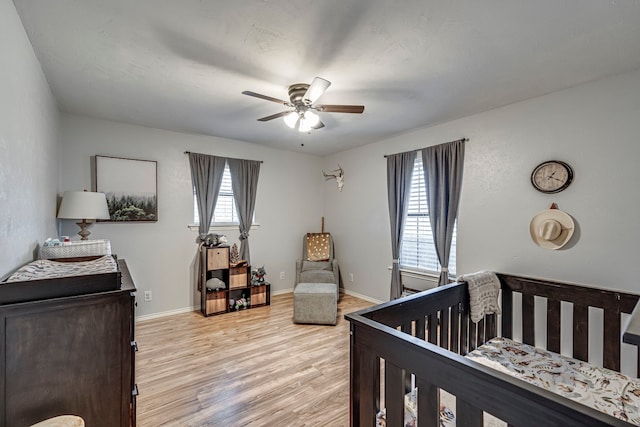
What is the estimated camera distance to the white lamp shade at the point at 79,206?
270 centimetres

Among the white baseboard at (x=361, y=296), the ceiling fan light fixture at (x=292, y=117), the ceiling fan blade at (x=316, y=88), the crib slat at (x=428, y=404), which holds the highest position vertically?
the ceiling fan blade at (x=316, y=88)

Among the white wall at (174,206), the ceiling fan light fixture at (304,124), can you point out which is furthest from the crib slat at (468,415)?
the white wall at (174,206)

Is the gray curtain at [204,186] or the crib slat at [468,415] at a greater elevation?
the gray curtain at [204,186]

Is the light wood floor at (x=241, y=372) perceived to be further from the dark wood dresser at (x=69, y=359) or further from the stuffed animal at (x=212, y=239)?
the stuffed animal at (x=212, y=239)

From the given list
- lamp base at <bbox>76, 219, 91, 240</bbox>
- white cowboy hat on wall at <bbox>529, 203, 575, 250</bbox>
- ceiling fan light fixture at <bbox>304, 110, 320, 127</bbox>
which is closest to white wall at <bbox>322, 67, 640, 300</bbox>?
white cowboy hat on wall at <bbox>529, 203, 575, 250</bbox>

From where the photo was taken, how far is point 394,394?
1139 mm

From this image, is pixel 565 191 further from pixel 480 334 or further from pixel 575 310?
pixel 480 334

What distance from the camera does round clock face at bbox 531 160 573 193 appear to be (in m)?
2.51

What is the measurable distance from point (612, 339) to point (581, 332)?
15 centimetres

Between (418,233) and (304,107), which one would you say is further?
(418,233)

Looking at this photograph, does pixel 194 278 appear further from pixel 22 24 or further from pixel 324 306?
pixel 22 24

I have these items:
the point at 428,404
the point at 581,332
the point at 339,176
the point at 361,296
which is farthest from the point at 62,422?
the point at 339,176

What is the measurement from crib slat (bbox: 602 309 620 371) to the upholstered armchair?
292cm

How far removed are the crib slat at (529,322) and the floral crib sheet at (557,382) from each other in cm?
19
